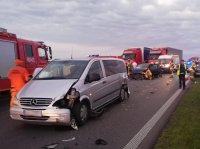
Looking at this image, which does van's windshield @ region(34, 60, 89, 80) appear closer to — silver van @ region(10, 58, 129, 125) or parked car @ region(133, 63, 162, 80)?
silver van @ region(10, 58, 129, 125)

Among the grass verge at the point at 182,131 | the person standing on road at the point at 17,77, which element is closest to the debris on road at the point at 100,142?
the grass verge at the point at 182,131

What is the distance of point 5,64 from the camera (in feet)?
Result: 47.7

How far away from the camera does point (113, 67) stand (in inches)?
521

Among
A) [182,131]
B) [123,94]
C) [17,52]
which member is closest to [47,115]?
[182,131]

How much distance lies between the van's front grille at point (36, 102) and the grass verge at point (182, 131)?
287 cm

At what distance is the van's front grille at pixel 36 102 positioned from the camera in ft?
29.1

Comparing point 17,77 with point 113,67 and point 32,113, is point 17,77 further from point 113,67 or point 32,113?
point 113,67

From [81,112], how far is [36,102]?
50.3 inches

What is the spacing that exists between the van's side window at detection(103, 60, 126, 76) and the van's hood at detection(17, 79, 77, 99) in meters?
2.74

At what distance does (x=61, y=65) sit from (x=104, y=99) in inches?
71.1

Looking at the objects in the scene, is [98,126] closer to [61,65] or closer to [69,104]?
[69,104]

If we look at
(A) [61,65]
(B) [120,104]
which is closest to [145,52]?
(B) [120,104]

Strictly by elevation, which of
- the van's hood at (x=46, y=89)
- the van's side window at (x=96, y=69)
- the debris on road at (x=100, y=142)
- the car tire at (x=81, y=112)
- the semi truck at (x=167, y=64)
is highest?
the van's side window at (x=96, y=69)

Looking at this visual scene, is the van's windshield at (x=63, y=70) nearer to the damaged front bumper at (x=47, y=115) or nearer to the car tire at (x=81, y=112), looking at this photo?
the car tire at (x=81, y=112)
